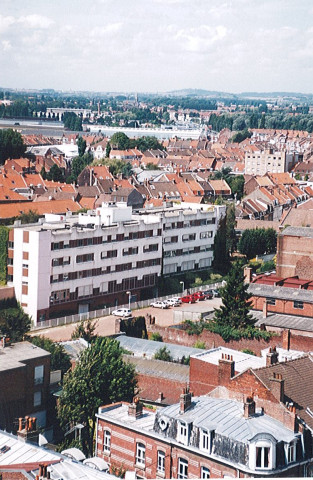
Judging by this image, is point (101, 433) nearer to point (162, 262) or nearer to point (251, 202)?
point (162, 262)

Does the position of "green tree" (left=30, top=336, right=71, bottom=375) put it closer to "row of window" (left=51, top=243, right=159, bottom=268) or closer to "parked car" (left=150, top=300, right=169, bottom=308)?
"row of window" (left=51, top=243, right=159, bottom=268)

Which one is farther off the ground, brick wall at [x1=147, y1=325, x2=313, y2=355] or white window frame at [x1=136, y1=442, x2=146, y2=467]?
white window frame at [x1=136, y1=442, x2=146, y2=467]

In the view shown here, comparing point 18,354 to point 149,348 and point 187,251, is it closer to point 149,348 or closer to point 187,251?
point 149,348

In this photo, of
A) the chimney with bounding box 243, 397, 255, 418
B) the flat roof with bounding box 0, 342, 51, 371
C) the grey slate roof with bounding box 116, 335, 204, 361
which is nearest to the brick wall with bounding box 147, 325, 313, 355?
the grey slate roof with bounding box 116, 335, 204, 361

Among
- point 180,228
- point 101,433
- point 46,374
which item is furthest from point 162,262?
point 101,433

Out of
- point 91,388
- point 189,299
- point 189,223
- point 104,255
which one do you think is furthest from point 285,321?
point 189,223
